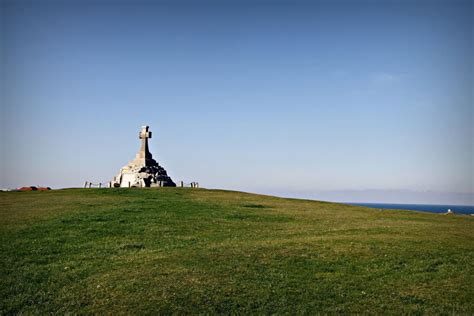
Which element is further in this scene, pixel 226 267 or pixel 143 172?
pixel 143 172

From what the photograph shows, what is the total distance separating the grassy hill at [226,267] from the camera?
47.4ft

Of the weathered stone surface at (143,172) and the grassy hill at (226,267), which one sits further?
the weathered stone surface at (143,172)

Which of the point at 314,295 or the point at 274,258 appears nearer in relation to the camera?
the point at 314,295

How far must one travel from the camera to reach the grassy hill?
14453 millimetres

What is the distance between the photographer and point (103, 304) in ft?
46.2

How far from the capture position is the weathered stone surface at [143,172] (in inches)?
3031

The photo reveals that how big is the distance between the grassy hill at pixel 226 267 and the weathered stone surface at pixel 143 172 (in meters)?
45.8

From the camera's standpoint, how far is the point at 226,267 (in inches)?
712

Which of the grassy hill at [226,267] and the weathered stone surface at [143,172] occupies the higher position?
the weathered stone surface at [143,172]

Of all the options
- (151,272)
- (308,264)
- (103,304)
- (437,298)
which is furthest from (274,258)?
(103,304)

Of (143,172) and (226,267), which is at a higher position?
(143,172)

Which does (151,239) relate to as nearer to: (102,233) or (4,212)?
(102,233)

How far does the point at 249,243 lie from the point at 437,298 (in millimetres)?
10658

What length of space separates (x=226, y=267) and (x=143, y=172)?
63.3 m
